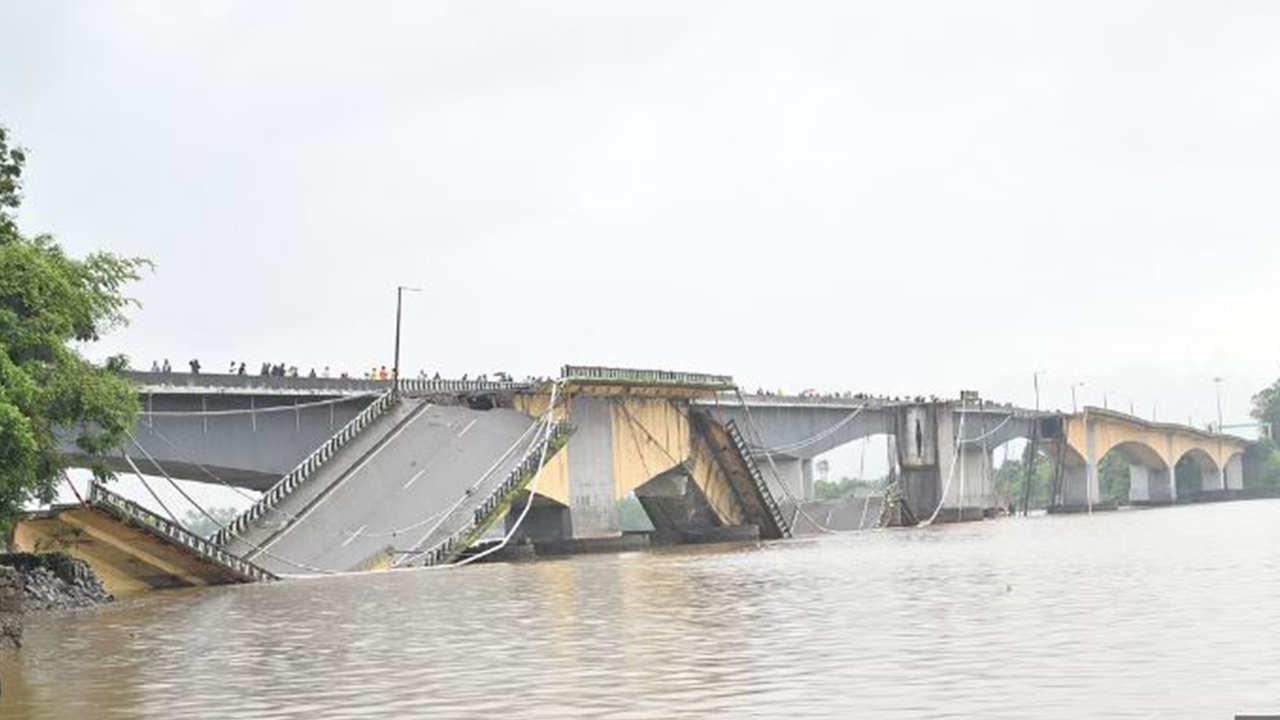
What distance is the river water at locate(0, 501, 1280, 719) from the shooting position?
19.2 meters

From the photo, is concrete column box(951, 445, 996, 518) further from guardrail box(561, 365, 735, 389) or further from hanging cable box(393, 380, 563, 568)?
hanging cable box(393, 380, 563, 568)

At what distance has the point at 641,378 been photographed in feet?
279

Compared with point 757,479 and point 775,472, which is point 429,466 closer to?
point 757,479

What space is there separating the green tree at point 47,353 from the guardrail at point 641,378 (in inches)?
1253

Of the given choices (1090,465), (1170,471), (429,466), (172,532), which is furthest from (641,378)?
(1170,471)

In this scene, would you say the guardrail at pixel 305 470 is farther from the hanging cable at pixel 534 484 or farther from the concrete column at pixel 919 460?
the concrete column at pixel 919 460

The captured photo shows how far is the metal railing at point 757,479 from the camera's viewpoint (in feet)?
298

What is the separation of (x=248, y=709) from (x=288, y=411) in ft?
170

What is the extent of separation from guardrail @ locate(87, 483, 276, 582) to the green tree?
1.38 metres

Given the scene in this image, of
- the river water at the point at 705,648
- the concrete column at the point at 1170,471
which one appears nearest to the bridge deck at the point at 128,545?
the river water at the point at 705,648

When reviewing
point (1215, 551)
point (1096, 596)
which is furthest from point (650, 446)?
point (1096, 596)

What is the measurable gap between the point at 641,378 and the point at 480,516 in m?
21.4

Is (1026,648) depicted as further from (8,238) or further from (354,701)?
(8,238)

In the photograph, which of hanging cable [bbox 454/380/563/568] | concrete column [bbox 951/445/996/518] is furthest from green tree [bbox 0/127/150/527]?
concrete column [bbox 951/445/996/518]
